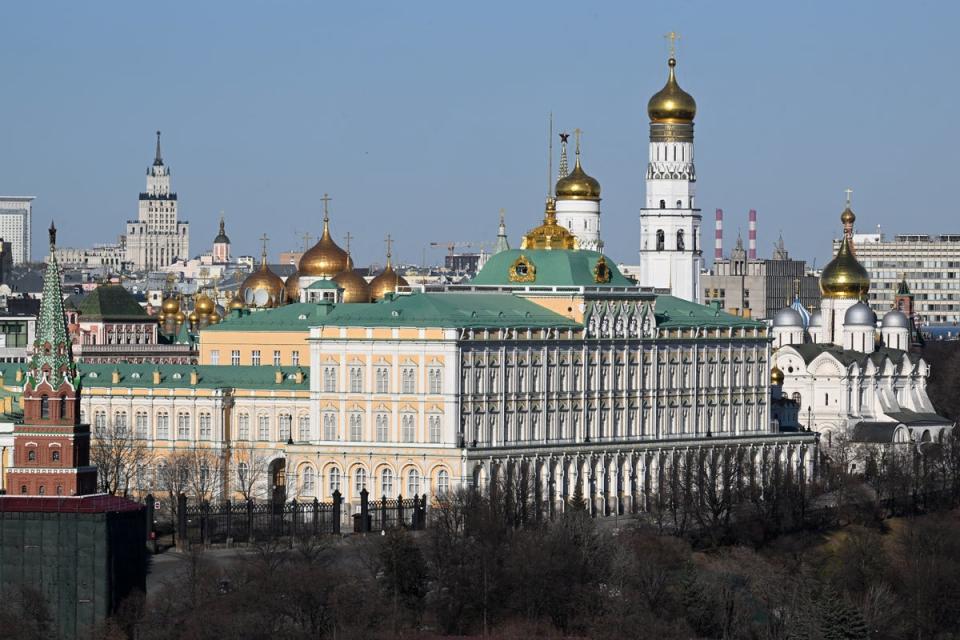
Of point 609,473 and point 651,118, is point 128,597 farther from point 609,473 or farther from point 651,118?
point 651,118

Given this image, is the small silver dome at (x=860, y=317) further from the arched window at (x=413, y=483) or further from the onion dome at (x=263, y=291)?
the arched window at (x=413, y=483)

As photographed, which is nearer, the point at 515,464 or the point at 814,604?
the point at 814,604

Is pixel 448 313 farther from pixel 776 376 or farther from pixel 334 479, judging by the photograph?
pixel 776 376

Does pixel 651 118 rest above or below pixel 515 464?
above

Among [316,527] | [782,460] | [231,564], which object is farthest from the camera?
[782,460]

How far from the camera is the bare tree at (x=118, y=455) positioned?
12825 centimetres

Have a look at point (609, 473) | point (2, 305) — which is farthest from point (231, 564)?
point (2, 305)

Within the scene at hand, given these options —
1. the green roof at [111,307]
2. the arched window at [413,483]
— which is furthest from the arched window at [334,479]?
the green roof at [111,307]

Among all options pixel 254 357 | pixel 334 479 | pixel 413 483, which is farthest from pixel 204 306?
pixel 413 483

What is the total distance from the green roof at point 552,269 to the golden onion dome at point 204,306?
31195mm

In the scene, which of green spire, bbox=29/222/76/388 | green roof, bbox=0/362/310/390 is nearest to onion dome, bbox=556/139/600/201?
green roof, bbox=0/362/310/390

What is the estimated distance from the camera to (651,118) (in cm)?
16875

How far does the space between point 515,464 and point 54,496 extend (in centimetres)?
2750

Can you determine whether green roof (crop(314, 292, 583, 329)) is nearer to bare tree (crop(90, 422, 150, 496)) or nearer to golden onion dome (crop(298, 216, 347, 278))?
bare tree (crop(90, 422, 150, 496))
